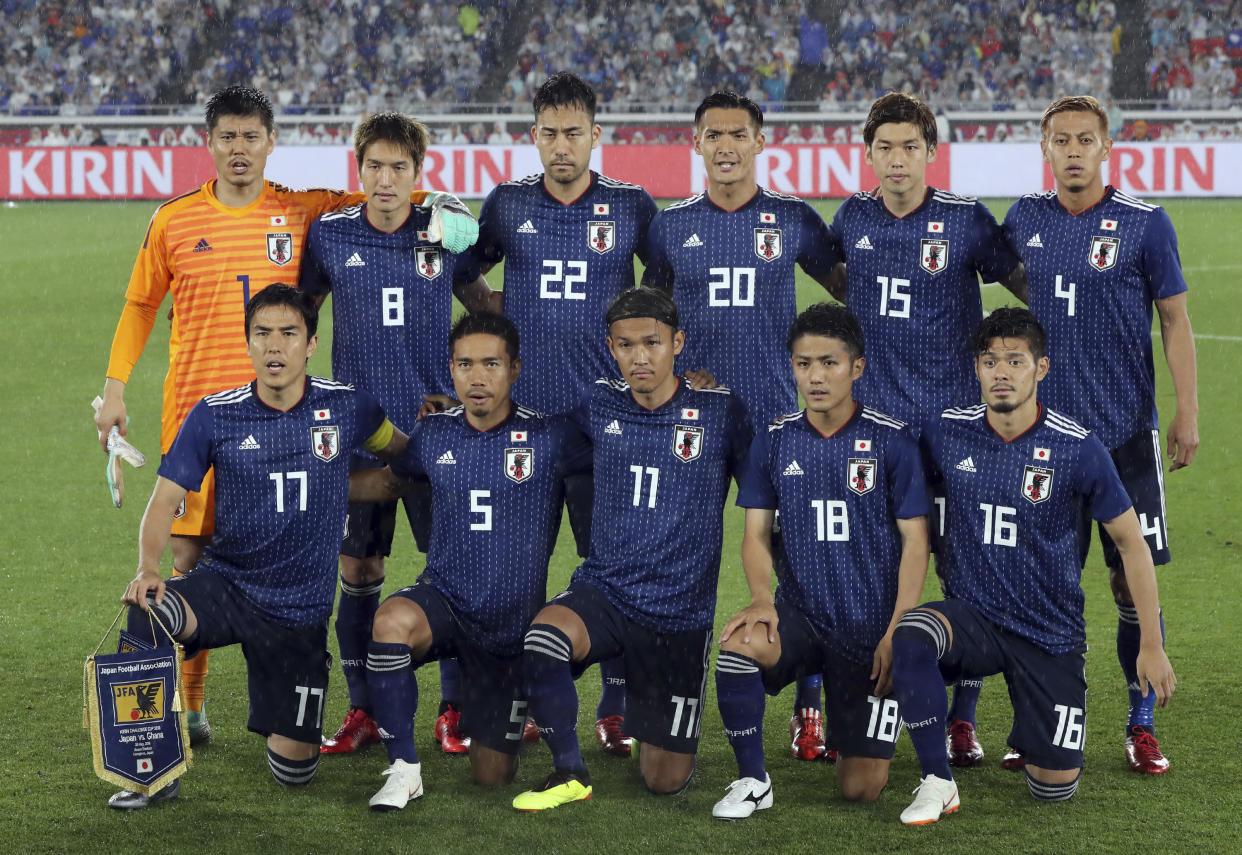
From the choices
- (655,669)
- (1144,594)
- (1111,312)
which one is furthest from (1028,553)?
(655,669)

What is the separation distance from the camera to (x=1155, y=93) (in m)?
27.4

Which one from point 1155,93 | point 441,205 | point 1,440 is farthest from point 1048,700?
point 1155,93

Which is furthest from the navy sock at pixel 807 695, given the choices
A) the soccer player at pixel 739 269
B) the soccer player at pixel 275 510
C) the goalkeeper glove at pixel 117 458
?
the goalkeeper glove at pixel 117 458

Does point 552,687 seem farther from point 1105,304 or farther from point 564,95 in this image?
point 1105,304

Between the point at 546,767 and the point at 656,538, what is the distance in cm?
84

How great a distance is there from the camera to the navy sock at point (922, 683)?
420 cm

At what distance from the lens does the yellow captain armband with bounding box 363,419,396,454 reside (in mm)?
4742

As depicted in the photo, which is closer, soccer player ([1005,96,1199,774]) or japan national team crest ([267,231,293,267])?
soccer player ([1005,96,1199,774])

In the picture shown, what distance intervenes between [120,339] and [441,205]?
47.3 inches

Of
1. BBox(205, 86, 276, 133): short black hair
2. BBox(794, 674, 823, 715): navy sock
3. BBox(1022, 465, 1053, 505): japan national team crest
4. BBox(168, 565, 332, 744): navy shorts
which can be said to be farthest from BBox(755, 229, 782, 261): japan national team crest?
BBox(168, 565, 332, 744): navy shorts

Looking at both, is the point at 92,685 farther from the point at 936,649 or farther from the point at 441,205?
the point at 936,649

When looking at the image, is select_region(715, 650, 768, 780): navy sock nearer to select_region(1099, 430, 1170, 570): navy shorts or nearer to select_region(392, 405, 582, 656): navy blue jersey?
select_region(392, 405, 582, 656): navy blue jersey

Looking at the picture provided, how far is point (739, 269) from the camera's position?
503 cm

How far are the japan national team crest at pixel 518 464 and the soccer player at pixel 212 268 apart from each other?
805 mm
